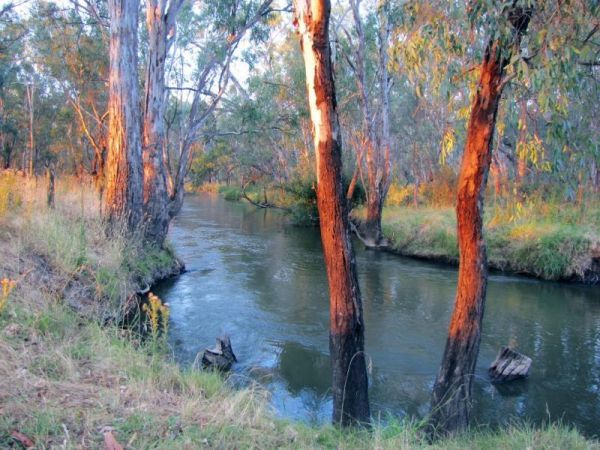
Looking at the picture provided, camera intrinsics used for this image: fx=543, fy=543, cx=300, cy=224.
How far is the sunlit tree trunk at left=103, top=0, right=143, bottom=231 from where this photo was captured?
11.3m

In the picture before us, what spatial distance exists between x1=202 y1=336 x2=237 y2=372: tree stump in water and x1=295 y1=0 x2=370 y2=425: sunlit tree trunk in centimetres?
239

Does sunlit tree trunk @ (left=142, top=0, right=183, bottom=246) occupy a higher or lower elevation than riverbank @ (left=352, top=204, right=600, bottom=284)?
higher

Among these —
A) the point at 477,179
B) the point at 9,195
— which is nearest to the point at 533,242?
the point at 477,179

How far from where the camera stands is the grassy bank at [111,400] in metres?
3.21

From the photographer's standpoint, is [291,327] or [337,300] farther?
[291,327]

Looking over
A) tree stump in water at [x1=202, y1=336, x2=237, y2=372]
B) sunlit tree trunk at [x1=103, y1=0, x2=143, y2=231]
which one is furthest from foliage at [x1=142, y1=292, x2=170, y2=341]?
sunlit tree trunk at [x1=103, y1=0, x2=143, y2=231]

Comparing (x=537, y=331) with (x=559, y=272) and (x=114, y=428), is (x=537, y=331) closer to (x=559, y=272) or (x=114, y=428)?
(x=559, y=272)

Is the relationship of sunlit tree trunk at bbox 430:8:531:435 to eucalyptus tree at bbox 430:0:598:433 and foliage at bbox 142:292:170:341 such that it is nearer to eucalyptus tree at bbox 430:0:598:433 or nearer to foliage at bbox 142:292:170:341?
eucalyptus tree at bbox 430:0:598:433

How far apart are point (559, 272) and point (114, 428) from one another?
40.8ft

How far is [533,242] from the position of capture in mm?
13836

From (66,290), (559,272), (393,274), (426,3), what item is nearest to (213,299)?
(66,290)

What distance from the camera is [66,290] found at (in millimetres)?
7602

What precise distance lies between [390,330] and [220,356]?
11.3 ft

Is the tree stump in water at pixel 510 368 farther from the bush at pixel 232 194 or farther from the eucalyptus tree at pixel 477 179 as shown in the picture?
the bush at pixel 232 194
